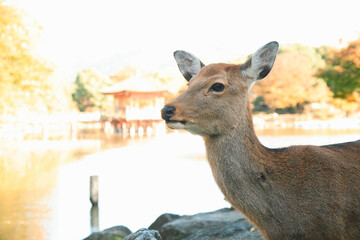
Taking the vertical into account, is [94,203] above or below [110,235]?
below

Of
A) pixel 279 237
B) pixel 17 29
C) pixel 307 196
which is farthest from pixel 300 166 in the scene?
pixel 17 29

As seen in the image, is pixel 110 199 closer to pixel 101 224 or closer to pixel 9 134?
pixel 101 224

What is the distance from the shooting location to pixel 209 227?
6.14 metres

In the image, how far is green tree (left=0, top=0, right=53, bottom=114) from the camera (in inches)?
643

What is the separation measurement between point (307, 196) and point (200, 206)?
7.96m

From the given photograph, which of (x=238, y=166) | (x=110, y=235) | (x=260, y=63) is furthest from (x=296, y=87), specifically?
(x=238, y=166)

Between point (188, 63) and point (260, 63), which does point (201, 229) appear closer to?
point (188, 63)

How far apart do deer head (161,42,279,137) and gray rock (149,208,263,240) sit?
2572 millimetres

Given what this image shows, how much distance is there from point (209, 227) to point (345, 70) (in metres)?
8.22

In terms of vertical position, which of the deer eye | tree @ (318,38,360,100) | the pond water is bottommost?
the pond water

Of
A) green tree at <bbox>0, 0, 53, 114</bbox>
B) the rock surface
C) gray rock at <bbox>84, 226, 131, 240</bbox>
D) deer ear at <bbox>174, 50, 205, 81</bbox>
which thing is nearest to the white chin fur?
deer ear at <bbox>174, 50, 205, 81</bbox>

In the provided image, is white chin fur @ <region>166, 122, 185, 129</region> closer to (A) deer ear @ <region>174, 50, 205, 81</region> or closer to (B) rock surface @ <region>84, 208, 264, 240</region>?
(A) deer ear @ <region>174, 50, 205, 81</region>

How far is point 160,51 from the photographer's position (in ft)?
586

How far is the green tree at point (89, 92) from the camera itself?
1829 inches
